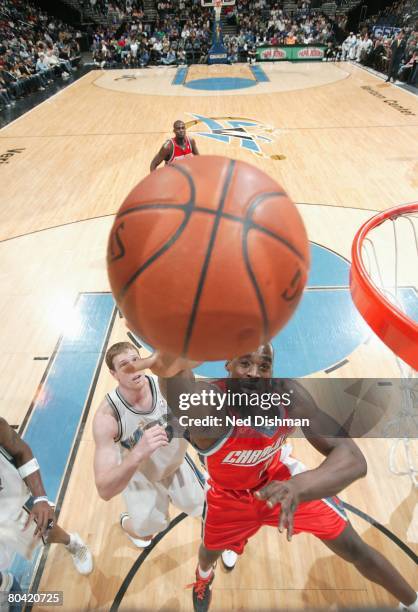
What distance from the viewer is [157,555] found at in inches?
105

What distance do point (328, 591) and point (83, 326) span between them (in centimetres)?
328

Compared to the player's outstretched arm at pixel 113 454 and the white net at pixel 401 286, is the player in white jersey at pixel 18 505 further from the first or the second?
the white net at pixel 401 286

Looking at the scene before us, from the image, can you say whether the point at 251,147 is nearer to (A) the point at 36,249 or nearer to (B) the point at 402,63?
(A) the point at 36,249

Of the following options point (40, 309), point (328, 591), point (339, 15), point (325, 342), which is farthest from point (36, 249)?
point (339, 15)

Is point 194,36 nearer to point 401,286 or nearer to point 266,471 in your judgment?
point 401,286

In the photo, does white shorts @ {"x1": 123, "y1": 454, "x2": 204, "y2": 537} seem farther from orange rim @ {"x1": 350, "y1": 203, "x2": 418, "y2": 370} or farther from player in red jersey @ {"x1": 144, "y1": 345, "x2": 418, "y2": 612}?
orange rim @ {"x1": 350, "y1": 203, "x2": 418, "y2": 370}

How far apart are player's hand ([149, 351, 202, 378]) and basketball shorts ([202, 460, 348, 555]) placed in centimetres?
92

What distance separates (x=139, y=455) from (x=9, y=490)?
2.68ft

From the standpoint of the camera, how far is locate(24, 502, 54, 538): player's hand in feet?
7.50

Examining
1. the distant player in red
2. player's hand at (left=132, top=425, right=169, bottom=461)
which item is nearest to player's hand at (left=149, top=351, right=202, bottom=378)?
player's hand at (left=132, top=425, right=169, bottom=461)

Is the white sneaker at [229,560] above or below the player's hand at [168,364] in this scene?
below

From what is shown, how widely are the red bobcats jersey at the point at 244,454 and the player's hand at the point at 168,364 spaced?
0.40m

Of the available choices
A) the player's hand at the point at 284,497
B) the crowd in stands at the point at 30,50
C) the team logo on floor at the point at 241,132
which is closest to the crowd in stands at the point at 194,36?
the crowd in stands at the point at 30,50

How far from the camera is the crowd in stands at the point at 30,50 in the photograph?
48.3 ft
